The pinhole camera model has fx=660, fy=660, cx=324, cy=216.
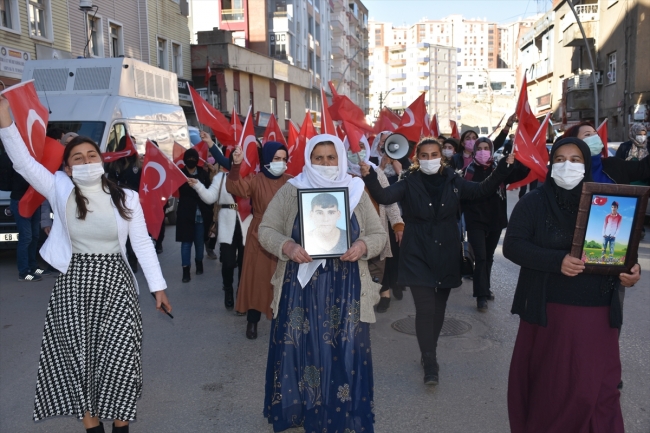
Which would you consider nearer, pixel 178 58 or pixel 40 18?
pixel 40 18

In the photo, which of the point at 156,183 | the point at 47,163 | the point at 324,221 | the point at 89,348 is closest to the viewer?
the point at 89,348

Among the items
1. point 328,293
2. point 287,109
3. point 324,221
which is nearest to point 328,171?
point 324,221

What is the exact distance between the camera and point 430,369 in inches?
197

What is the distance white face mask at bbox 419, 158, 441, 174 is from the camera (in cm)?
504

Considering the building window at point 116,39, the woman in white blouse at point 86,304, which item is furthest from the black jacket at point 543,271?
the building window at point 116,39

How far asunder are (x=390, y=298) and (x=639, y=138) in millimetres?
3537

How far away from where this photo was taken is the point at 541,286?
11.5 feet

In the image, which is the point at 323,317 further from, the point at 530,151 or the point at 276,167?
the point at 530,151

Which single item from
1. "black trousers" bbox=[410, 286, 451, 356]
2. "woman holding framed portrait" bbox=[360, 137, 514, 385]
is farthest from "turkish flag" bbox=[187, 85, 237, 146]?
"black trousers" bbox=[410, 286, 451, 356]

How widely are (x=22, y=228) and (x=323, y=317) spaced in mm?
6844

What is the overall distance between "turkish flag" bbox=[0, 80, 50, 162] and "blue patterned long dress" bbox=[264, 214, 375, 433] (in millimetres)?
1970

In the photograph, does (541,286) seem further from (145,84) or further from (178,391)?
(145,84)

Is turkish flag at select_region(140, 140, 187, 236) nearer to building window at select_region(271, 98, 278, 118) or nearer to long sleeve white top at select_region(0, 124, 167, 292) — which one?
long sleeve white top at select_region(0, 124, 167, 292)

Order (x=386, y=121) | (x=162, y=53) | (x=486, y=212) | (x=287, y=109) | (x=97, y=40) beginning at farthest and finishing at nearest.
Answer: (x=287, y=109) < (x=162, y=53) < (x=97, y=40) < (x=386, y=121) < (x=486, y=212)
